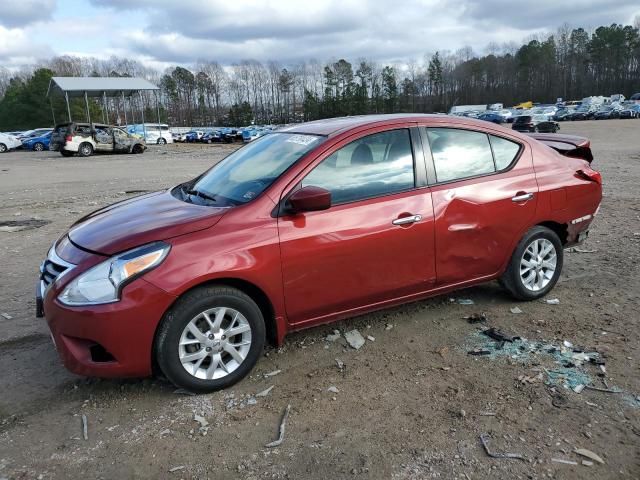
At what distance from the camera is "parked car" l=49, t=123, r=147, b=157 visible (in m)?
27.0

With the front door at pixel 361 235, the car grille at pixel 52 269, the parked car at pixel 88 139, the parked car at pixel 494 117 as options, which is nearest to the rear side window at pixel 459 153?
the front door at pixel 361 235

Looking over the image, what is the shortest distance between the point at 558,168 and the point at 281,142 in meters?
2.55

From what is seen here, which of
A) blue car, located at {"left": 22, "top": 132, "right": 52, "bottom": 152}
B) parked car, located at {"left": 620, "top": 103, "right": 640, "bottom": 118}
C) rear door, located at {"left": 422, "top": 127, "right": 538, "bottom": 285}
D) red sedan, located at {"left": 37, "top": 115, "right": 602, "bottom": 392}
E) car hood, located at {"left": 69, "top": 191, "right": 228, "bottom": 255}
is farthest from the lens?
parked car, located at {"left": 620, "top": 103, "right": 640, "bottom": 118}

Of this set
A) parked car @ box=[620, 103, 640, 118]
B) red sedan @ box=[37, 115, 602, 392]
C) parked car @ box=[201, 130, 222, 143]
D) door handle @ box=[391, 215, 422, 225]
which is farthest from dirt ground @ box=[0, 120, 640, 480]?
parked car @ box=[620, 103, 640, 118]

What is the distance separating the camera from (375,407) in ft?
10.9

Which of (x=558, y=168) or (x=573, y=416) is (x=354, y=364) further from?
(x=558, y=168)

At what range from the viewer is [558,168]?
4.91 metres

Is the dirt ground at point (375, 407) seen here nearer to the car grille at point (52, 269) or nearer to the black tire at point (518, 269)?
the black tire at point (518, 269)

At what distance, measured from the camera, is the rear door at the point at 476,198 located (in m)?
4.26

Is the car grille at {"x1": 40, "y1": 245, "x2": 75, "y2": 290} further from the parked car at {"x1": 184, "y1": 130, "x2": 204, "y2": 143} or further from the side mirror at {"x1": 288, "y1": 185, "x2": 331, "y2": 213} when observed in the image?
the parked car at {"x1": 184, "y1": 130, "x2": 204, "y2": 143}

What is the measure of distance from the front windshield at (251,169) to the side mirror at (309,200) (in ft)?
0.96

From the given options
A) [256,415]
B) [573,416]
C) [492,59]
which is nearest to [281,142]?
[256,415]

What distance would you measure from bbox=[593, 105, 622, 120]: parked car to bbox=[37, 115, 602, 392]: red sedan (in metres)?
68.0

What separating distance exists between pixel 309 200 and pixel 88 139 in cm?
2714
